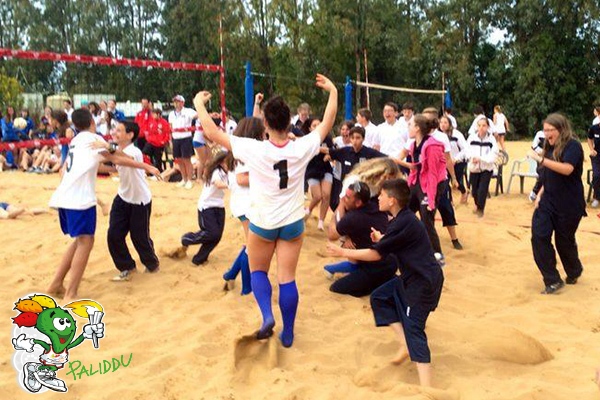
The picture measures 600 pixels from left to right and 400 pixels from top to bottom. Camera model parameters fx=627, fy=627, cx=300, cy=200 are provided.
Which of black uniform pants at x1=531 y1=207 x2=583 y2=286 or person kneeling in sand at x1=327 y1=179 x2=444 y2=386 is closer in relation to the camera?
person kneeling in sand at x1=327 y1=179 x2=444 y2=386

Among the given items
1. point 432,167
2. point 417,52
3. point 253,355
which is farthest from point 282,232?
point 417,52

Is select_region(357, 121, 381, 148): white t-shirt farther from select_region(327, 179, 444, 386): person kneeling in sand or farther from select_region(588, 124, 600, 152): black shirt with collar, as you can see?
select_region(327, 179, 444, 386): person kneeling in sand

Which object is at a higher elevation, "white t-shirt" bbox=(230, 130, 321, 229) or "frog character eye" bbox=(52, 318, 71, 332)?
"white t-shirt" bbox=(230, 130, 321, 229)

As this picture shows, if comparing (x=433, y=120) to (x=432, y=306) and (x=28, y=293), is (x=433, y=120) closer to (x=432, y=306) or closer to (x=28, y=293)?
(x=432, y=306)

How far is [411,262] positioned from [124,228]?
2894mm

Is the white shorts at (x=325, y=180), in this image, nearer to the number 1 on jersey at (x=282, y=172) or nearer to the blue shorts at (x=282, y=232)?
the blue shorts at (x=282, y=232)

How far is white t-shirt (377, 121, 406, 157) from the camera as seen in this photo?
824 cm

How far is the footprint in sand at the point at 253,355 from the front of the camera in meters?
3.77

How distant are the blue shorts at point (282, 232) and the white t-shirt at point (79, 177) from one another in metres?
1.71

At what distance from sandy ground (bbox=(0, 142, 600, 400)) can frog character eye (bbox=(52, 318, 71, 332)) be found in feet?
0.68

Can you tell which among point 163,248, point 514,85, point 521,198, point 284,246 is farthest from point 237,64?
point 284,246

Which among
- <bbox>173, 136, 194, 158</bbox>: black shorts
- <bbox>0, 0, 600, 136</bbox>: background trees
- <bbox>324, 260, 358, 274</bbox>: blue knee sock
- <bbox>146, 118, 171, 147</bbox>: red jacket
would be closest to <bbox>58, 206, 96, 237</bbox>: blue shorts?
<bbox>324, 260, 358, 274</bbox>: blue knee sock

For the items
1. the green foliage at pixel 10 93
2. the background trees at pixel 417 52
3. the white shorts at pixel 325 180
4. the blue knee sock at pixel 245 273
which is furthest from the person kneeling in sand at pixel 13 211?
the background trees at pixel 417 52

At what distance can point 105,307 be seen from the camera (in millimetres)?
4953
